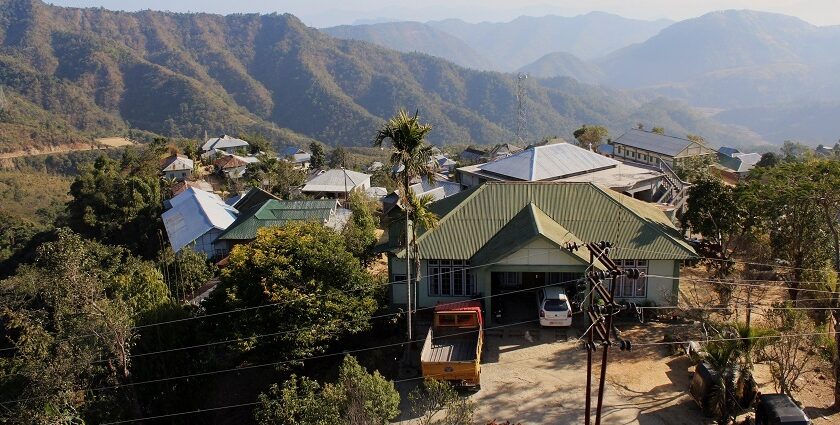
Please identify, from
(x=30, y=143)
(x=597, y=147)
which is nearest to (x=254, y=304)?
(x=597, y=147)

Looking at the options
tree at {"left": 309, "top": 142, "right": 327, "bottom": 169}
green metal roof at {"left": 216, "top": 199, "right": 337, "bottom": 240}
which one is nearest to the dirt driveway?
green metal roof at {"left": 216, "top": 199, "right": 337, "bottom": 240}

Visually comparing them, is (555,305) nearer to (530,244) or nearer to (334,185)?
(530,244)

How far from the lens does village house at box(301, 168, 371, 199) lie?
57.6 meters

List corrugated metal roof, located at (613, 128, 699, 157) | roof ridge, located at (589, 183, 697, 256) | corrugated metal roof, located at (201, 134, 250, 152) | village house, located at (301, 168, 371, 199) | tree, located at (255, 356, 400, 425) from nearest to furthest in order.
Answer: tree, located at (255, 356, 400, 425) < roof ridge, located at (589, 183, 697, 256) < village house, located at (301, 168, 371, 199) < corrugated metal roof, located at (613, 128, 699, 157) < corrugated metal roof, located at (201, 134, 250, 152)

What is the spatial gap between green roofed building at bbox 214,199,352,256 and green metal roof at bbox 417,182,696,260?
42.6 feet

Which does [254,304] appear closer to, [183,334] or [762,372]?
[183,334]

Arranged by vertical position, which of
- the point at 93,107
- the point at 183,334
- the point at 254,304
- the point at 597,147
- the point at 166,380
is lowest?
the point at 166,380

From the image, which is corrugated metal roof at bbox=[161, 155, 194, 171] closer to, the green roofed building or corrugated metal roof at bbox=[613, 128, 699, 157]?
the green roofed building

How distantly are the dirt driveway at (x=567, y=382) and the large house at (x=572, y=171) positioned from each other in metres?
16.0

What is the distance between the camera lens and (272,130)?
181250 mm

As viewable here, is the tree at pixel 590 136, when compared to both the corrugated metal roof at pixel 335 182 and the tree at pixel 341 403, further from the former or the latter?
the tree at pixel 341 403

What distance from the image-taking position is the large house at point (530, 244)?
22.5 m

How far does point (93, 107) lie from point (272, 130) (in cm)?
5374

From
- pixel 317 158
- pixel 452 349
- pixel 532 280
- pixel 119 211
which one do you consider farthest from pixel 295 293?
pixel 317 158
